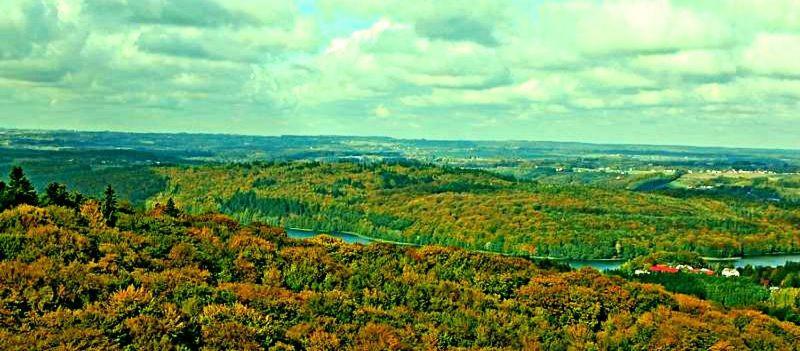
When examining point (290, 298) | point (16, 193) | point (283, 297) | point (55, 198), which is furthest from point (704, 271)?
point (16, 193)

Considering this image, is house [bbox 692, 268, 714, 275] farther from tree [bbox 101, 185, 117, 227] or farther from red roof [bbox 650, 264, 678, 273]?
tree [bbox 101, 185, 117, 227]

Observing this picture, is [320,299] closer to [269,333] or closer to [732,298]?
[269,333]

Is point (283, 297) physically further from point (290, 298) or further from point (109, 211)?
point (109, 211)

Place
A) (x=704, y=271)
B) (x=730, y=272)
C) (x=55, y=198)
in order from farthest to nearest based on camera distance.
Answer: (x=704, y=271), (x=730, y=272), (x=55, y=198)

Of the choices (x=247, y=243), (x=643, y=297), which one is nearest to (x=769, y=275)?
(x=643, y=297)

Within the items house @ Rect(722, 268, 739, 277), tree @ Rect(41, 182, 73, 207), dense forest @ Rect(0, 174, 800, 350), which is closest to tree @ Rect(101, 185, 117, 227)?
dense forest @ Rect(0, 174, 800, 350)

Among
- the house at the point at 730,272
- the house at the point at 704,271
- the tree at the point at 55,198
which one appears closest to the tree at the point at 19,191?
the tree at the point at 55,198

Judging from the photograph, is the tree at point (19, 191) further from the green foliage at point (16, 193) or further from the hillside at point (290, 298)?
the hillside at point (290, 298)
